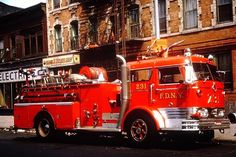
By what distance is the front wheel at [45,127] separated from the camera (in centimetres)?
1684

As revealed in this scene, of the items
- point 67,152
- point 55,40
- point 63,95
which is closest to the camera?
point 67,152

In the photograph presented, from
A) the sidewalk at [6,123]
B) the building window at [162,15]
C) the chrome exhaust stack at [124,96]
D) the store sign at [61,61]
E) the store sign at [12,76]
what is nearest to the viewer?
the chrome exhaust stack at [124,96]

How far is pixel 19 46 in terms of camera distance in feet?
122

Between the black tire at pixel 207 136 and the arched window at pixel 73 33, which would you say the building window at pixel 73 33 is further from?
the black tire at pixel 207 136

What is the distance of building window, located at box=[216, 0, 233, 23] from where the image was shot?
22016mm

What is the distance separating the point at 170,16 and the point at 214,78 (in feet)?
37.6

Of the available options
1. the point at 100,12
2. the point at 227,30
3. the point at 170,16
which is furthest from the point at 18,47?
the point at 227,30

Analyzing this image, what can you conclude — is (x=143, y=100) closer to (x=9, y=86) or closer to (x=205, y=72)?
(x=205, y=72)

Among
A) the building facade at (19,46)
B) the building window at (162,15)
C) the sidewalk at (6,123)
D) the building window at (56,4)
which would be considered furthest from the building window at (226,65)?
the building facade at (19,46)

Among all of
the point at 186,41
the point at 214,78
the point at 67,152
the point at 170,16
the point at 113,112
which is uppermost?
the point at 170,16

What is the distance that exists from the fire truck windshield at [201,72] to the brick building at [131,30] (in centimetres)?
724

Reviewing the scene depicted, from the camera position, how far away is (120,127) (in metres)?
14.2

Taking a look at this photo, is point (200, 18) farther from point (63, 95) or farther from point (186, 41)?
point (63, 95)

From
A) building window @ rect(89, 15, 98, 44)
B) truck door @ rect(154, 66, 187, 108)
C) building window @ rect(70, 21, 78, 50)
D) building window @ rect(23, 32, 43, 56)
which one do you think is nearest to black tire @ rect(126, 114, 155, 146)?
truck door @ rect(154, 66, 187, 108)
